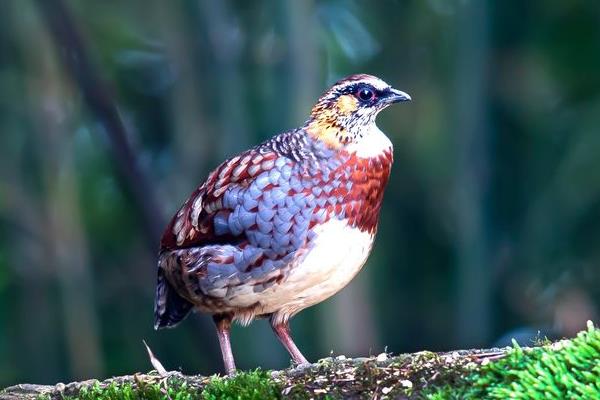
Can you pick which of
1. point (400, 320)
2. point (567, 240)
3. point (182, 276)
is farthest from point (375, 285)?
point (182, 276)

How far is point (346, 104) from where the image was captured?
7328 mm

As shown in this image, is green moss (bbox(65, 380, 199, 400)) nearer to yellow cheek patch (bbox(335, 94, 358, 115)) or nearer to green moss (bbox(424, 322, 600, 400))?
green moss (bbox(424, 322, 600, 400))

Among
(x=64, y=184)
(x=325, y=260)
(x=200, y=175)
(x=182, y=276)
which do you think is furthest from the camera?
(x=64, y=184)

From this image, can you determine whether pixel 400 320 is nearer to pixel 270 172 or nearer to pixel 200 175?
pixel 200 175

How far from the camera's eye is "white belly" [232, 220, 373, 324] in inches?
271

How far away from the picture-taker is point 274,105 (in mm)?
14633

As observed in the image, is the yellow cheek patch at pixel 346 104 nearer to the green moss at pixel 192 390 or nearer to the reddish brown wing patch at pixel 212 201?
the reddish brown wing patch at pixel 212 201

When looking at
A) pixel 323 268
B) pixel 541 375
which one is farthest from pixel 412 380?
pixel 323 268

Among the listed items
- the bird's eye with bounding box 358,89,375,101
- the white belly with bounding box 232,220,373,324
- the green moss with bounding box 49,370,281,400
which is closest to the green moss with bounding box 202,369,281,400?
the green moss with bounding box 49,370,281,400

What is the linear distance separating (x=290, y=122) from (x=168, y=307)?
→ 20.7ft

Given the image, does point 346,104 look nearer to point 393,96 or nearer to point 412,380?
point 393,96

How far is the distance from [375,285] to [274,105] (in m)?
5.78

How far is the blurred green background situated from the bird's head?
6470mm

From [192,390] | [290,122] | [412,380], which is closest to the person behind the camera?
[412,380]
